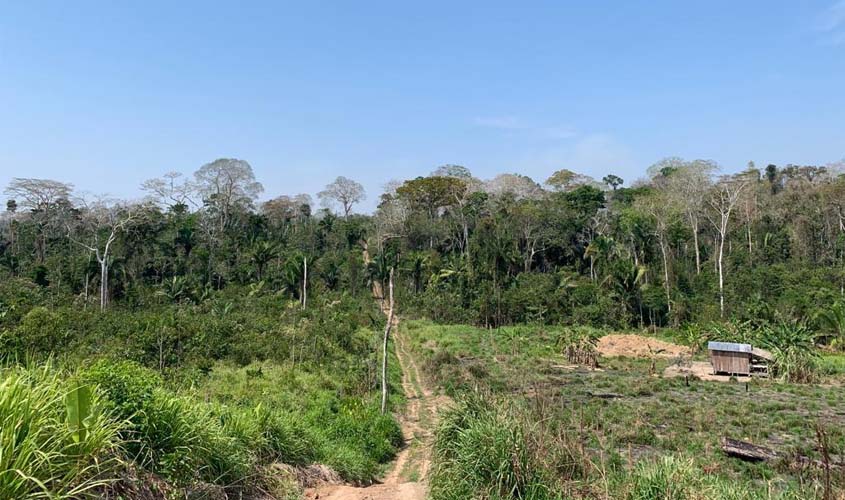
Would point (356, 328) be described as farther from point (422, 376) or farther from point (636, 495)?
A: point (636, 495)

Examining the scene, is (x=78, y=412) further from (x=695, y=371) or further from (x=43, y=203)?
(x=43, y=203)

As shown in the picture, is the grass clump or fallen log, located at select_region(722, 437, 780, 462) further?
fallen log, located at select_region(722, 437, 780, 462)

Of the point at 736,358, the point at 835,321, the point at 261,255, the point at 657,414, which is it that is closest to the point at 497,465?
the point at 657,414

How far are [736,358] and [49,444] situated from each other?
22.3 metres

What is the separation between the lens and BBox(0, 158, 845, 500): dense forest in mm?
4898

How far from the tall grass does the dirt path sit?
136 inches

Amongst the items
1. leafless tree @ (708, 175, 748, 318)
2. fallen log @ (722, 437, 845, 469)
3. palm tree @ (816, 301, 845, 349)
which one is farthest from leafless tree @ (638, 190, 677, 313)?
fallen log @ (722, 437, 845, 469)

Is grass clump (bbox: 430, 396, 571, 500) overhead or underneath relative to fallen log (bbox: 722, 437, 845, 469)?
overhead

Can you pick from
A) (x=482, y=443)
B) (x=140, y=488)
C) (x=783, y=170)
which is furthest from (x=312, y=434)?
(x=783, y=170)

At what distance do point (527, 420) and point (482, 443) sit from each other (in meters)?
0.73

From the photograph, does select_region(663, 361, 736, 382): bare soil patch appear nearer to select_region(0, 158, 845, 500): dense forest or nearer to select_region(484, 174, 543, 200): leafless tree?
select_region(0, 158, 845, 500): dense forest

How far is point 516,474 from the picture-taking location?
20.6ft

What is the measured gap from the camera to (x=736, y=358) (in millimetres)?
20062

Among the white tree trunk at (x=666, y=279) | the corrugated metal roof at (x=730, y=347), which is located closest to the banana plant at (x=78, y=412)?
the corrugated metal roof at (x=730, y=347)
